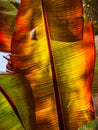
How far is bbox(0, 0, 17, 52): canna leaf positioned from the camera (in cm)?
97

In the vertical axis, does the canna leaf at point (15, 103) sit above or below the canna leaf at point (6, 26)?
below

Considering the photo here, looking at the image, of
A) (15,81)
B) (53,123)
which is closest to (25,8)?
(15,81)

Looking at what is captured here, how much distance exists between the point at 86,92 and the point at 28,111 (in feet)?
0.54

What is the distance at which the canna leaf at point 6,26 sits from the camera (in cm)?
97

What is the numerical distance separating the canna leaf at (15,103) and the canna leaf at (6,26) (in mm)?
127

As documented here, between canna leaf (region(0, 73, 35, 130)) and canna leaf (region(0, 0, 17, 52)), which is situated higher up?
canna leaf (region(0, 0, 17, 52))

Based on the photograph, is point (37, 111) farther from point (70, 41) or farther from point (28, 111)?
point (70, 41)

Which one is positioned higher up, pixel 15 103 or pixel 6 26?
pixel 6 26

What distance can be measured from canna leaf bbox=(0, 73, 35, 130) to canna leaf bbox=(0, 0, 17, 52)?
0.13 metres

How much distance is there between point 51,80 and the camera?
0.94 metres

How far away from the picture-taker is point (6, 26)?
38.7 inches

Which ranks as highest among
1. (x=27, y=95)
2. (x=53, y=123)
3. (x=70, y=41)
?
(x=70, y=41)

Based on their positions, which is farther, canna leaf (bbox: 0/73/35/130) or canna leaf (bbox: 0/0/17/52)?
canna leaf (bbox: 0/0/17/52)

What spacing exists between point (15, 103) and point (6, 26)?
22 cm
